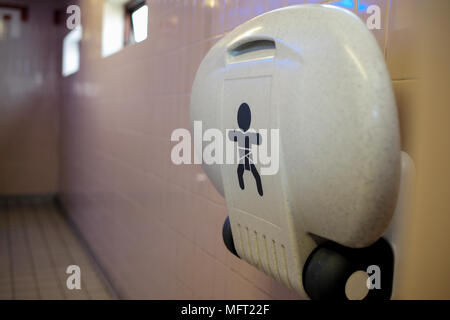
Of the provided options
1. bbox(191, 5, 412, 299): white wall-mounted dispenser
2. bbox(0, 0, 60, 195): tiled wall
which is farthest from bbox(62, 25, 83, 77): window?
bbox(191, 5, 412, 299): white wall-mounted dispenser

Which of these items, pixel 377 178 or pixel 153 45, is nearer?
pixel 377 178

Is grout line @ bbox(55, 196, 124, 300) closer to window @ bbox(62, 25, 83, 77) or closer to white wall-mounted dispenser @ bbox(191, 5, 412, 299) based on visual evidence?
window @ bbox(62, 25, 83, 77)

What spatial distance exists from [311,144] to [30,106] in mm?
5964

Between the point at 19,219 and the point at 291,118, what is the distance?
5.00m

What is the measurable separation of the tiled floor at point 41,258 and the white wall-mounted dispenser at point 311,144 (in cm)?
248

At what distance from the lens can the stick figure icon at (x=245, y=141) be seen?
821 millimetres

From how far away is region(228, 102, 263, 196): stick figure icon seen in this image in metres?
0.82

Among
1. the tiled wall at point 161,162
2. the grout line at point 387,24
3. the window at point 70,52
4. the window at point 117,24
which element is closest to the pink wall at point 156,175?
the tiled wall at point 161,162

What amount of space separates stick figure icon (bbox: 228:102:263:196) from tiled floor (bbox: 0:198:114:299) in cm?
249

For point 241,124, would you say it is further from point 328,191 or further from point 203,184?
point 203,184

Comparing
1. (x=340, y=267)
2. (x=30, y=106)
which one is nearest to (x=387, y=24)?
(x=340, y=267)

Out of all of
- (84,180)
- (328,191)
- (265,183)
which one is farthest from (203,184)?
(84,180)
